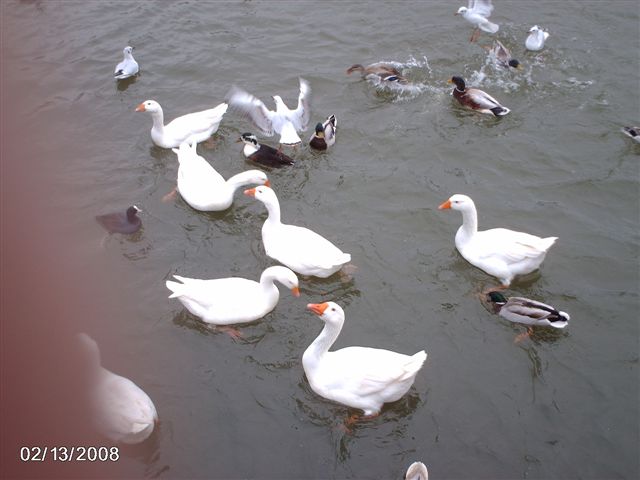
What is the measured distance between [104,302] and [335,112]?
496 cm

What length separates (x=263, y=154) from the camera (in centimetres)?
841

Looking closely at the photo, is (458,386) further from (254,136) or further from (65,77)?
(65,77)

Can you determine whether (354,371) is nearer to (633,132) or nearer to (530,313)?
(530,313)

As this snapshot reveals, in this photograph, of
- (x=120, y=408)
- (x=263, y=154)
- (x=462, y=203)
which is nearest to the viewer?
(x=120, y=408)

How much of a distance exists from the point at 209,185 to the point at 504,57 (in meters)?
5.95

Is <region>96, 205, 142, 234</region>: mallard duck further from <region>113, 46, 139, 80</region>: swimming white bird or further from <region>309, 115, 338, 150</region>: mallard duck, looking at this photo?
<region>113, 46, 139, 80</region>: swimming white bird

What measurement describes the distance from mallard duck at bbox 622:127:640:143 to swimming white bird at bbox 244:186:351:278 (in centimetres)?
514

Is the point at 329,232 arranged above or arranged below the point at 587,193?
below

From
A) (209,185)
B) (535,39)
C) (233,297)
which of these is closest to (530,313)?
(233,297)

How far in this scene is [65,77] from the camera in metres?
10.3

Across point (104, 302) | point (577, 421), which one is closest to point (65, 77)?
point (104, 302)

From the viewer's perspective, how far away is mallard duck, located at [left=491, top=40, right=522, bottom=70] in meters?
10.1

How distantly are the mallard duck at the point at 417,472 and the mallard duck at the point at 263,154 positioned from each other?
4.86 meters

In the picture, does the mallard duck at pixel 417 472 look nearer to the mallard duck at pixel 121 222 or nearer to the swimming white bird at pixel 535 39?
the mallard duck at pixel 121 222
